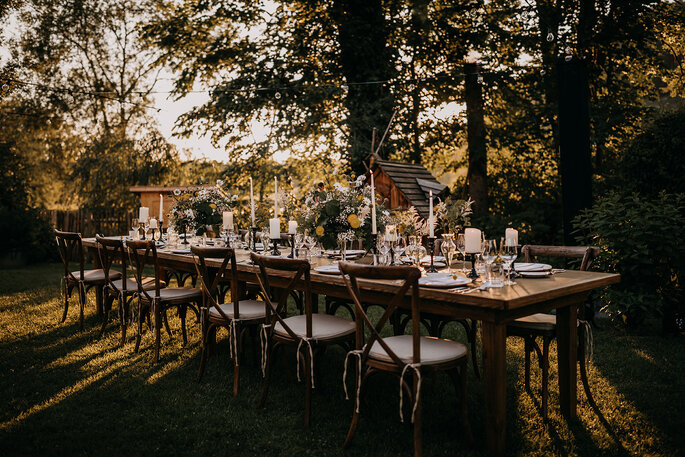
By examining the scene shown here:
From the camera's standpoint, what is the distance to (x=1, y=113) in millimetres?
18953

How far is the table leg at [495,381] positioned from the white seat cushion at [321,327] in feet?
3.53

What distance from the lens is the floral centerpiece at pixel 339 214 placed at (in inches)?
163

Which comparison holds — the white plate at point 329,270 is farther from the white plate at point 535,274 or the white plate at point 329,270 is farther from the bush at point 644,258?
the bush at point 644,258

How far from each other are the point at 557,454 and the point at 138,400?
9.50ft

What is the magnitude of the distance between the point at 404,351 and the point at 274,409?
1.20 metres

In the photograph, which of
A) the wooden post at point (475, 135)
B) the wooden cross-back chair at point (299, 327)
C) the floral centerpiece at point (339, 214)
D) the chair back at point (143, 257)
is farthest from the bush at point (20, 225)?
the wooden cross-back chair at point (299, 327)

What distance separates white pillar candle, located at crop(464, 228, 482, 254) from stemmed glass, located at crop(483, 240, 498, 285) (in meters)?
0.05

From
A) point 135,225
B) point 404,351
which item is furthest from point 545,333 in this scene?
point 135,225

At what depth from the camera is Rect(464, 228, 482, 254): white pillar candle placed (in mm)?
3061

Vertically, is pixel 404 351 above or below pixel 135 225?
below

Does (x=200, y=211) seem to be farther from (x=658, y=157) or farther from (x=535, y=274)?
(x=658, y=157)

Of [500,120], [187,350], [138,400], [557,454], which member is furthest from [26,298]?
[500,120]

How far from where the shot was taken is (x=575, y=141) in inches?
239

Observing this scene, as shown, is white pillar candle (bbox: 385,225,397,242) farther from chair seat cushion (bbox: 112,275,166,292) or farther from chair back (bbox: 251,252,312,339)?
chair seat cushion (bbox: 112,275,166,292)
